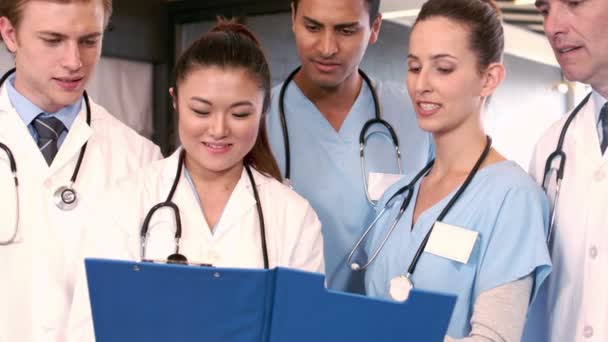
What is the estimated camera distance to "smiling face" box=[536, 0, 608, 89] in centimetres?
153

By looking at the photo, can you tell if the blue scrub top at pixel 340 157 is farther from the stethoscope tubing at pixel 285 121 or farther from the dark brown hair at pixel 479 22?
the dark brown hair at pixel 479 22

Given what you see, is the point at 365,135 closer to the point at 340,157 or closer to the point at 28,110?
the point at 340,157

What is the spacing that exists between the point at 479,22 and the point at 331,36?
0.50 metres

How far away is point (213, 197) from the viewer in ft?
5.35

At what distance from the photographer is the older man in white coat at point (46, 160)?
164 cm

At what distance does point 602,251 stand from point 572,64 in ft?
1.32

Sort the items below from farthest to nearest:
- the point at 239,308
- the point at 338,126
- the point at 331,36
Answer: the point at 338,126
the point at 331,36
the point at 239,308

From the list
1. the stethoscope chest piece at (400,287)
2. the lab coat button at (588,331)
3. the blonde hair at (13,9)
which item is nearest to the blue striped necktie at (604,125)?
the lab coat button at (588,331)

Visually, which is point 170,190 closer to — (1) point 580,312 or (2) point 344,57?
(2) point 344,57

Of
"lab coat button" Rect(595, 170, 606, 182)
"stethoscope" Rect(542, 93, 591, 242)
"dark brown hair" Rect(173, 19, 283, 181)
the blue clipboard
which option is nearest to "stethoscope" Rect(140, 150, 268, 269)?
"dark brown hair" Rect(173, 19, 283, 181)

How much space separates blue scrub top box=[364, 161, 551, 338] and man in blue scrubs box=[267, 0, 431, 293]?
43 cm

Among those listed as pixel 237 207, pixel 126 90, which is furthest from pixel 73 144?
pixel 126 90

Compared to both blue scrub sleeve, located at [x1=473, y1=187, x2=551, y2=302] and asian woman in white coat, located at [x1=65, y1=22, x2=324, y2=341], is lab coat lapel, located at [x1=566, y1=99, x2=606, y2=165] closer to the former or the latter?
blue scrub sleeve, located at [x1=473, y1=187, x2=551, y2=302]

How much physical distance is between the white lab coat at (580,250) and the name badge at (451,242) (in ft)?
0.89
